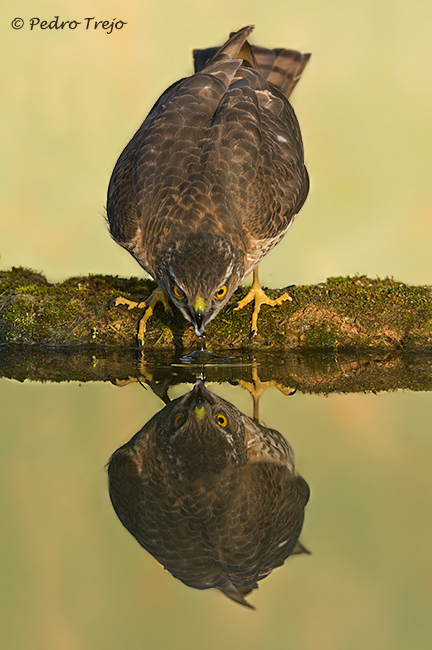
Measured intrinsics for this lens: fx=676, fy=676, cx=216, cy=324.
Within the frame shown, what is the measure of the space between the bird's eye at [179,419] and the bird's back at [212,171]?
2201mm

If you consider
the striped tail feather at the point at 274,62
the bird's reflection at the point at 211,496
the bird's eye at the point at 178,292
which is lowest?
the bird's reflection at the point at 211,496

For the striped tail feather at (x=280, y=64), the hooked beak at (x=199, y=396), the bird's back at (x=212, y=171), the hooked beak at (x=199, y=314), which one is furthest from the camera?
the striped tail feather at (x=280, y=64)

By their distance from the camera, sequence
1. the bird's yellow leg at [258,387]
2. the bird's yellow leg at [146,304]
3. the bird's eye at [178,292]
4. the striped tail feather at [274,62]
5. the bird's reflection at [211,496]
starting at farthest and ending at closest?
the striped tail feather at [274,62] < the bird's yellow leg at [146,304] < the bird's eye at [178,292] < the bird's yellow leg at [258,387] < the bird's reflection at [211,496]

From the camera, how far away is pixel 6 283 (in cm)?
935

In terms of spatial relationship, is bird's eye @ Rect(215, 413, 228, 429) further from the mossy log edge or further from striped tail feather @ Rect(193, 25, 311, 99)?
striped tail feather @ Rect(193, 25, 311, 99)

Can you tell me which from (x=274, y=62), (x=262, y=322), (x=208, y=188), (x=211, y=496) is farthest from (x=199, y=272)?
(x=274, y=62)

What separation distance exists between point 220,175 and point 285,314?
2016mm

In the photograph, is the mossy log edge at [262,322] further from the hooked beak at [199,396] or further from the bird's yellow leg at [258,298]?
the hooked beak at [199,396]

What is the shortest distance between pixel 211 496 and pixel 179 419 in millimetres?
1314

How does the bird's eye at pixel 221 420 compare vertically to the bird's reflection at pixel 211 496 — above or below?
above

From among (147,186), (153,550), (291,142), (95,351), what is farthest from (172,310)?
(153,550)

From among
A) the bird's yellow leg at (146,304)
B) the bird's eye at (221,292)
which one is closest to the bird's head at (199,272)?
the bird's eye at (221,292)

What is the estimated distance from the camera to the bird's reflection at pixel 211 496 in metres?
3.58

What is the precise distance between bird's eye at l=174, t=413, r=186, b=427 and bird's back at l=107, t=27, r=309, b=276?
7.22 ft
